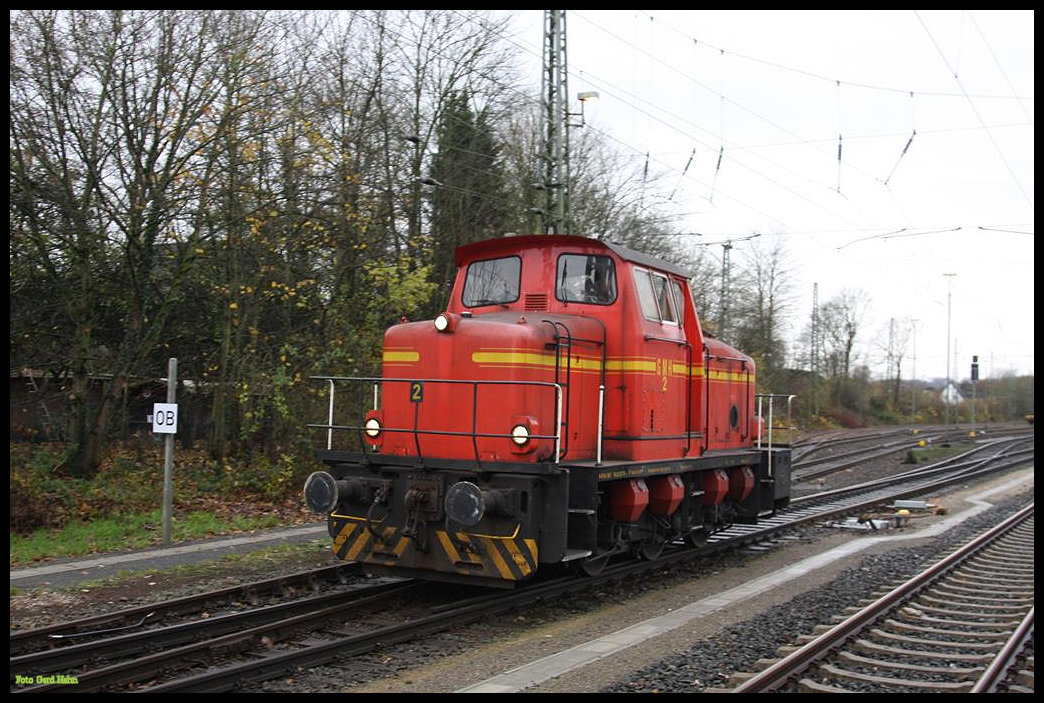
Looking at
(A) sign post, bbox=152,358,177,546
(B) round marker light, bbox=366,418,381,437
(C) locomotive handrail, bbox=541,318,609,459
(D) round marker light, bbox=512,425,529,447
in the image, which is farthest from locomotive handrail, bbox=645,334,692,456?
(A) sign post, bbox=152,358,177,546

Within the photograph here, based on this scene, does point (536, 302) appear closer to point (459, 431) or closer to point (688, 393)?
point (459, 431)

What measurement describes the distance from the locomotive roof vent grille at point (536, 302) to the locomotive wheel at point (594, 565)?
8.43 ft

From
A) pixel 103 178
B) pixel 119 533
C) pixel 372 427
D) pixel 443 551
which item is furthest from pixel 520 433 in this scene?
pixel 103 178

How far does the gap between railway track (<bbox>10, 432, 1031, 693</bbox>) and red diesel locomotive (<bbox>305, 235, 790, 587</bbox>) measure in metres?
0.37

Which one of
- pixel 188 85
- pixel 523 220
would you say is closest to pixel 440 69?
pixel 523 220

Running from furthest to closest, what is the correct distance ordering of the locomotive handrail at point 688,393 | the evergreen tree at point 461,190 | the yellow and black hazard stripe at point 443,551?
the evergreen tree at point 461,190 → the locomotive handrail at point 688,393 → the yellow and black hazard stripe at point 443,551

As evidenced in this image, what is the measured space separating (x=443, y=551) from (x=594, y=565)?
1885mm

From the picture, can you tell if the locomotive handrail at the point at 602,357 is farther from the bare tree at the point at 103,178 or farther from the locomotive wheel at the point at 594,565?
the bare tree at the point at 103,178

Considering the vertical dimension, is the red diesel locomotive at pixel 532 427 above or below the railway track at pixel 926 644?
above

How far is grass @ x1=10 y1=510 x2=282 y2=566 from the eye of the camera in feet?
33.6

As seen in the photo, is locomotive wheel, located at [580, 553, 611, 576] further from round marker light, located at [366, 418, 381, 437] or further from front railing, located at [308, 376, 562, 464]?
round marker light, located at [366, 418, 381, 437]

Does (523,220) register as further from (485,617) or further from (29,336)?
(485,617)

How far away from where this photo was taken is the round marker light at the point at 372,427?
8516mm

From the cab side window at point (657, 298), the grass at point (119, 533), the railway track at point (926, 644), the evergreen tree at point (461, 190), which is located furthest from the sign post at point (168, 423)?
the evergreen tree at point (461, 190)
